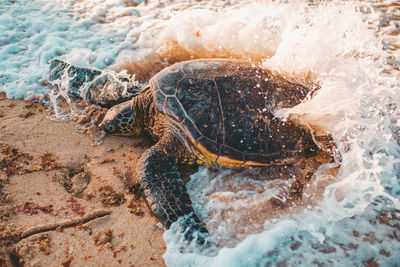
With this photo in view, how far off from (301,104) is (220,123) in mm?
955

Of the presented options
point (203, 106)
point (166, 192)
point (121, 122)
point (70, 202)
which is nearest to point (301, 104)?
point (203, 106)

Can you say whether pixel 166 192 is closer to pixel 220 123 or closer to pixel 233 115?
pixel 220 123

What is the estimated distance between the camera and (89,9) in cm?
546

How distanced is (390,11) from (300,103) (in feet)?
12.3

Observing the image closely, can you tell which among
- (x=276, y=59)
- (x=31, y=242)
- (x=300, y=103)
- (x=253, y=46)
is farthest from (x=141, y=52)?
(x=31, y=242)

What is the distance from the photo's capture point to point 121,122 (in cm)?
267

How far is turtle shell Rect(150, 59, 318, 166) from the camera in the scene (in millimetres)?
2279

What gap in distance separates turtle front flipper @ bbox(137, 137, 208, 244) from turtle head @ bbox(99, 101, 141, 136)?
0.51 metres

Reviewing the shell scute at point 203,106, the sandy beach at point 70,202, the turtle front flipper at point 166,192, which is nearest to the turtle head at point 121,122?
the sandy beach at point 70,202

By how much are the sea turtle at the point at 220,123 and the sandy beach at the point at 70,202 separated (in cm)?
34

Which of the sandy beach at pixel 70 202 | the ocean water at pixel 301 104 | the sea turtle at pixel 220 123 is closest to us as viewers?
the sandy beach at pixel 70 202

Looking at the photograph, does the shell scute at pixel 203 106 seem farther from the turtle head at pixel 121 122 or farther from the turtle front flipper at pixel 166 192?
the turtle head at pixel 121 122

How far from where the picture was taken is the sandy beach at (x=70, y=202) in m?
1.66

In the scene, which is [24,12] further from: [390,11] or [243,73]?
[390,11]
